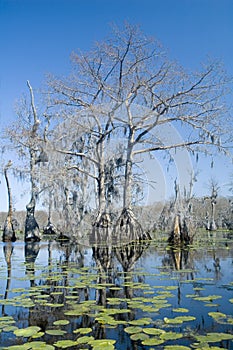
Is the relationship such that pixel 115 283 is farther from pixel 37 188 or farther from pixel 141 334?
pixel 37 188

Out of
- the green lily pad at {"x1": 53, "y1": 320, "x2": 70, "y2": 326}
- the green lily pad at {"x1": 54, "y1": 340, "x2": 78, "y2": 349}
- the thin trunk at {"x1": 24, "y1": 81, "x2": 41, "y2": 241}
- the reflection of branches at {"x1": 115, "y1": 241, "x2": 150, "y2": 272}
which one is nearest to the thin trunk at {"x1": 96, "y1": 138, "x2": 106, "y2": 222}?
the reflection of branches at {"x1": 115, "y1": 241, "x2": 150, "y2": 272}

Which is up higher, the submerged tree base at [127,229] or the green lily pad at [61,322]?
the submerged tree base at [127,229]

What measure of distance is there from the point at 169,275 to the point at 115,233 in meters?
8.44

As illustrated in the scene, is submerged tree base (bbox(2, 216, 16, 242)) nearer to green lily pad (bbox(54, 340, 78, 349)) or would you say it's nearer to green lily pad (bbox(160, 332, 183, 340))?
green lily pad (bbox(54, 340, 78, 349))

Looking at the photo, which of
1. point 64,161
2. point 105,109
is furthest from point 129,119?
point 64,161

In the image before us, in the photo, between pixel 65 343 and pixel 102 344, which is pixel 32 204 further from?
pixel 102 344

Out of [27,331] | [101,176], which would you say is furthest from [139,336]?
[101,176]

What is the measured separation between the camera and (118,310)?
3215mm

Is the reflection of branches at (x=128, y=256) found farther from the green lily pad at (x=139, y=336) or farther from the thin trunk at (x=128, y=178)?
the green lily pad at (x=139, y=336)

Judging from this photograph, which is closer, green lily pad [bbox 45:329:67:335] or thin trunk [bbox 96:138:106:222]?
green lily pad [bbox 45:329:67:335]

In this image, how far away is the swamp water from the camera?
2.40 meters

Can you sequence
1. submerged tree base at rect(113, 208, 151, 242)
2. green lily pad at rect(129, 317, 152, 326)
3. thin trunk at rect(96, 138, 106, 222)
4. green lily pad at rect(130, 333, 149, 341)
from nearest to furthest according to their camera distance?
green lily pad at rect(130, 333, 149, 341) < green lily pad at rect(129, 317, 152, 326) < submerged tree base at rect(113, 208, 151, 242) < thin trunk at rect(96, 138, 106, 222)

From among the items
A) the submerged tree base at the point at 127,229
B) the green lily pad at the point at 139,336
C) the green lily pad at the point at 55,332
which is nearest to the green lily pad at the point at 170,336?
the green lily pad at the point at 139,336

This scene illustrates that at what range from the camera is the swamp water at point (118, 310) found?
240cm
